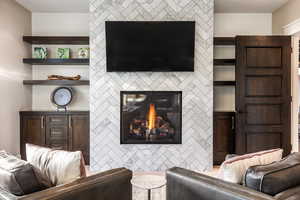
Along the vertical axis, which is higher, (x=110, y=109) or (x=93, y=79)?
(x=93, y=79)

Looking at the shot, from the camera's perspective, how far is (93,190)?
4.58 ft

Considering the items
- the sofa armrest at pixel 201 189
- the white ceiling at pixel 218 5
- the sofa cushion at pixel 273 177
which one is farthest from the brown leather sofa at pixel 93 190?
the white ceiling at pixel 218 5

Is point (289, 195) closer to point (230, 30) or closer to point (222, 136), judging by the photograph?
point (222, 136)

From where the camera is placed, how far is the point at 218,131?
13.3 ft

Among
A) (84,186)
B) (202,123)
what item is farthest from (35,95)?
(84,186)

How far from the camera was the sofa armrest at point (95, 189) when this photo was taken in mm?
1248

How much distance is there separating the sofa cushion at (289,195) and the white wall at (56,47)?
150 inches

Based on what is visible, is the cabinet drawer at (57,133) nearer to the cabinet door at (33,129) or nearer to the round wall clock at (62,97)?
the cabinet door at (33,129)

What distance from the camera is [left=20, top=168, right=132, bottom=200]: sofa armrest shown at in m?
1.25

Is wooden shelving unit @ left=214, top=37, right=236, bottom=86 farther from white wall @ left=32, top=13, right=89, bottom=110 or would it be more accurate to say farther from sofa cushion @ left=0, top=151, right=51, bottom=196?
sofa cushion @ left=0, top=151, right=51, bottom=196

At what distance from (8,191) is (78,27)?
3656mm

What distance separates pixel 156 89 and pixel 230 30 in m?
1.90

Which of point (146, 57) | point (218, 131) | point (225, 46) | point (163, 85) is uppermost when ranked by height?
point (225, 46)

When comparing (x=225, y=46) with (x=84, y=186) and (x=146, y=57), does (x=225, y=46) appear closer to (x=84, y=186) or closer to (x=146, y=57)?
(x=146, y=57)
